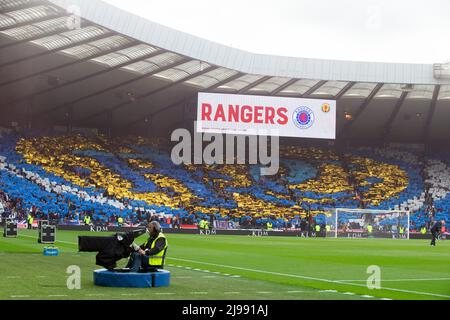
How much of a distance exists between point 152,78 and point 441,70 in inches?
883

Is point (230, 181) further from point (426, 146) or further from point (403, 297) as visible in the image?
point (403, 297)

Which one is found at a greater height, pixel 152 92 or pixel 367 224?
pixel 152 92

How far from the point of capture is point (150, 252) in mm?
16609

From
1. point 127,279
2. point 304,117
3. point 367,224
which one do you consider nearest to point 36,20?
point 304,117

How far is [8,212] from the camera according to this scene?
53.0 m

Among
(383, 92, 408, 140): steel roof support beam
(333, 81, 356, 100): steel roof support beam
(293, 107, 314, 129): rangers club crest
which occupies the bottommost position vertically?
(293, 107, 314, 129): rangers club crest

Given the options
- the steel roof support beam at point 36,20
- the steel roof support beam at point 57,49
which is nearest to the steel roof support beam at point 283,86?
the steel roof support beam at point 57,49

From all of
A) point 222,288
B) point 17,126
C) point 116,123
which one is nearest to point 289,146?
point 116,123

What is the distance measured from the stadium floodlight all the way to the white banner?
8488 mm

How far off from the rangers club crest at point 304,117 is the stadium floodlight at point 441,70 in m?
10.0

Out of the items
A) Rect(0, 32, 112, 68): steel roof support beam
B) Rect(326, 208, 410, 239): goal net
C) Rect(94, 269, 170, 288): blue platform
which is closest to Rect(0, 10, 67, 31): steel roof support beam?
Rect(0, 32, 112, 68): steel roof support beam

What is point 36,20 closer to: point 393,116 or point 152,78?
point 152,78

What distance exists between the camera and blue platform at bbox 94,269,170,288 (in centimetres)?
1586

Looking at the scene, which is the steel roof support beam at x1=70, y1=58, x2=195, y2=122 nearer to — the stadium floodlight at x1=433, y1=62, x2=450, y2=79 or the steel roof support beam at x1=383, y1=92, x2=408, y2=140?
the stadium floodlight at x1=433, y1=62, x2=450, y2=79
